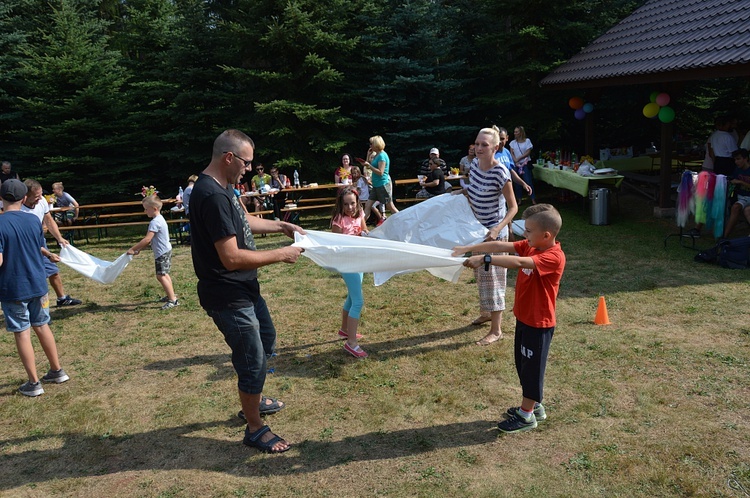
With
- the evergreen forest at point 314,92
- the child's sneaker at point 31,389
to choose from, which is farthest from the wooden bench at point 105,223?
the child's sneaker at point 31,389

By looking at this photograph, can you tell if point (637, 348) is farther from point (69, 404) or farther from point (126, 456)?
point (69, 404)

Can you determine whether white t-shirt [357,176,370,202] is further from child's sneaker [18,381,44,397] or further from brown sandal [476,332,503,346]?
child's sneaker [18,381,44,397]

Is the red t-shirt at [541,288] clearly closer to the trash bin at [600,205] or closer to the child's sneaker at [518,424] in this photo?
the child's sneaker at [518,424]

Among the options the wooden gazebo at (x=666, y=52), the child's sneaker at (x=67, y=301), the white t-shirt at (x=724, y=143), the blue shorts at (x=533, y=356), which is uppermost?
the wooden gazebo at (x=666, y=52)

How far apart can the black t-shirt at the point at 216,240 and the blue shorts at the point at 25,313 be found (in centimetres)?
232

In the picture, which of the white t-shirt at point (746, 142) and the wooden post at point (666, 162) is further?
the wooden post at point (666, 162)

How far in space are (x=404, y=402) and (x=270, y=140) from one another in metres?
13.6

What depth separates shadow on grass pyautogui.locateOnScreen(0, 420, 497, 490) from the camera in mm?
4113

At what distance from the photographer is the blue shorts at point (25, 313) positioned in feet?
17.1

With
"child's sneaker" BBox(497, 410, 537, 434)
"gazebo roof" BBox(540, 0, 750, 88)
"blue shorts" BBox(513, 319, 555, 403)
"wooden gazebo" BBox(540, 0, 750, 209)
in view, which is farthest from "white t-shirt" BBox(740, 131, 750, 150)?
"child's sneaker" BBox(497, 410, 537, 434)

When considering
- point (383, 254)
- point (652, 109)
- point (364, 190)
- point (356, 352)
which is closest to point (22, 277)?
point (356, 352)

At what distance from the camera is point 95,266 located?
7.38 metres

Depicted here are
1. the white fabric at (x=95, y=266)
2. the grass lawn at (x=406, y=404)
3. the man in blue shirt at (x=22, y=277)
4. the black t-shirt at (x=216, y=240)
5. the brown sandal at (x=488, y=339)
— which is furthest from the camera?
the white fabric at (x=95, y=266)

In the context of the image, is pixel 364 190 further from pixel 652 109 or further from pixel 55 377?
pixel 55 377
